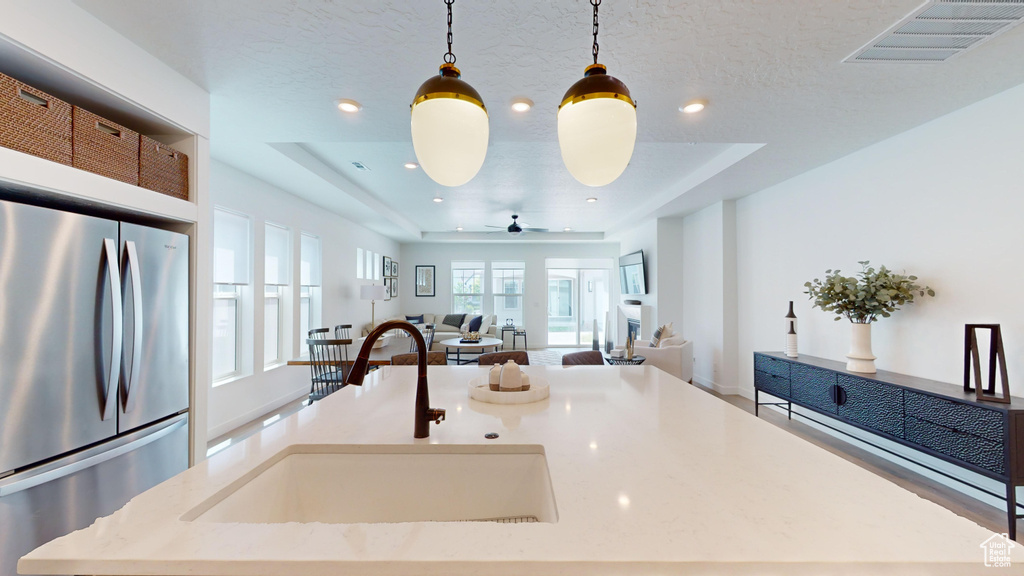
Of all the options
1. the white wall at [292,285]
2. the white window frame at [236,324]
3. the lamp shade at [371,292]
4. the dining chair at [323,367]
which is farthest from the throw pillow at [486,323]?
the white window frame at [236,324]

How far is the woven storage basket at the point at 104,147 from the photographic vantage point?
5.44ft

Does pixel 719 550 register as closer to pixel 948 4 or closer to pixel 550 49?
pixel 550 49

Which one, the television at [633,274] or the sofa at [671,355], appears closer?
the sofa at [671,355]

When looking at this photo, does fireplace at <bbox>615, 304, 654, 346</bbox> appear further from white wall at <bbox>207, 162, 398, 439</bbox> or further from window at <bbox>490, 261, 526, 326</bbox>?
white wall at <bbox>207, 162, 398, 439</bbox>

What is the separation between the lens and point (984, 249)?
2510 millimetres

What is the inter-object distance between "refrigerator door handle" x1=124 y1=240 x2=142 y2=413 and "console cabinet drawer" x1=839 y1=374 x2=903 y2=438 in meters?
4.43

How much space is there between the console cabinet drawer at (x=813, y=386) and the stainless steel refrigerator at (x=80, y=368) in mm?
4489

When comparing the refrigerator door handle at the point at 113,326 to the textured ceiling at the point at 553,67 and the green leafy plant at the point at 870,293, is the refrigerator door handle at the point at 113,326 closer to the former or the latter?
the textured ceiling at the point at 553,67

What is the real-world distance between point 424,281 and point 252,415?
560cm

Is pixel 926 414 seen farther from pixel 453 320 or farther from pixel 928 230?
pixel 453 320

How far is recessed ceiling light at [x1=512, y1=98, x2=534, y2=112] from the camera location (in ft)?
8.08

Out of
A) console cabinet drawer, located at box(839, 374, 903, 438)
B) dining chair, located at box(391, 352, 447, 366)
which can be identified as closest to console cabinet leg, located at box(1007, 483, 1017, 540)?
console cabinet drawer, located at box(839, 374, 903, 438)

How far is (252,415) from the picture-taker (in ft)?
13.5

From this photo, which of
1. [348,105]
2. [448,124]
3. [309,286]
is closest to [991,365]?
[448,124]
